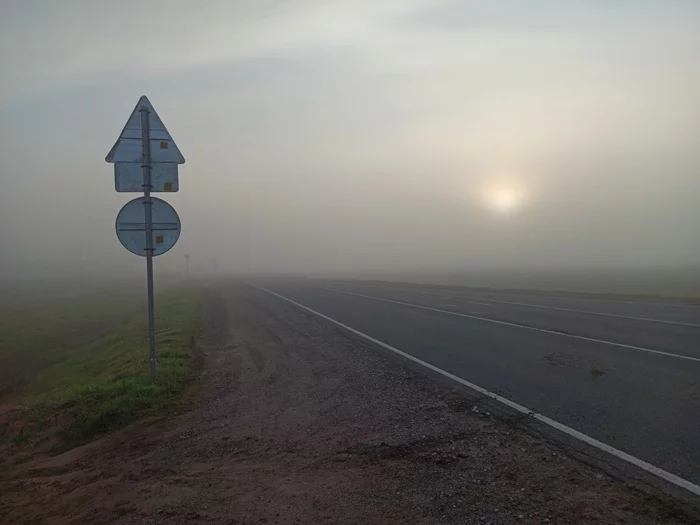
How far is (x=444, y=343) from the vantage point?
37.8ft

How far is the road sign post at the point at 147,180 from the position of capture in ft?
26.1

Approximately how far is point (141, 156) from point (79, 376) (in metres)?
7.28

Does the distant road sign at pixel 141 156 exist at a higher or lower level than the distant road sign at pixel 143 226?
higher

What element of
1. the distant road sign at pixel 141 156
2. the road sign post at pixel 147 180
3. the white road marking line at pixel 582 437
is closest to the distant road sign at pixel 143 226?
the road sign post at pixel 147 180

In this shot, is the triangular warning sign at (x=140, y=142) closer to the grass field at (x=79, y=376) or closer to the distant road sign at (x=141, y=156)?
the distant road sign at (x=141, y=156)

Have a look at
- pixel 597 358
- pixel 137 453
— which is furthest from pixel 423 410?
pixel 597 358

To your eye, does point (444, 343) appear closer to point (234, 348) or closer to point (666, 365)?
point (666, 365)

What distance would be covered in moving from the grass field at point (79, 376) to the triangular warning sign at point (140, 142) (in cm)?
381

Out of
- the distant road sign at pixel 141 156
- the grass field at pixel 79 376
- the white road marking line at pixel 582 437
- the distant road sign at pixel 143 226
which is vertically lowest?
the grass field at pixel 79 376

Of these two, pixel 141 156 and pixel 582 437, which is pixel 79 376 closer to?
pixel 141 156

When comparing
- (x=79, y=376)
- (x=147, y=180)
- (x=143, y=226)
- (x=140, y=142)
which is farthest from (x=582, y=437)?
(x=79, y=376)

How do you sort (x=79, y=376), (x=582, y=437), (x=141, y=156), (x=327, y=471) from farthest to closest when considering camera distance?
(x=79, y=376)
(x=141, y=156)
(x=582, y=437)
(x=327, y=471)

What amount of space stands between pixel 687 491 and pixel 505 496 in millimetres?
1456

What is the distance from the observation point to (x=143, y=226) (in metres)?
8.14
